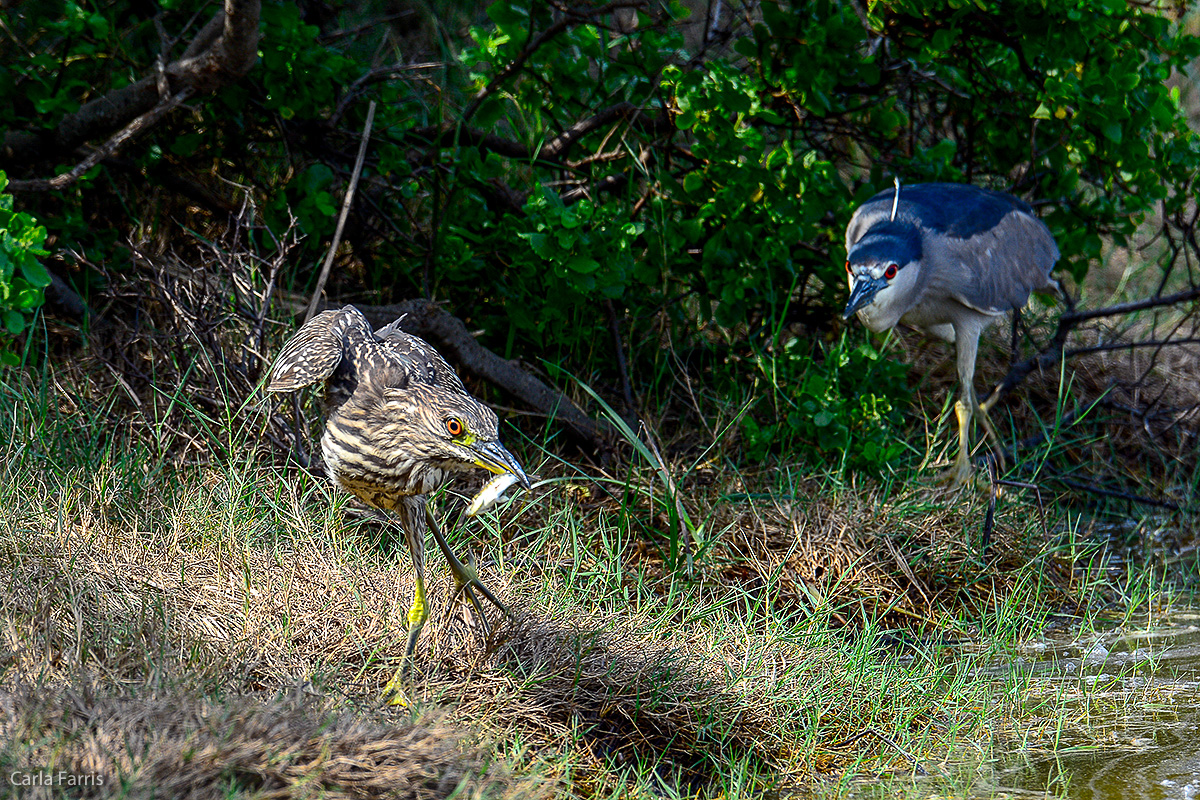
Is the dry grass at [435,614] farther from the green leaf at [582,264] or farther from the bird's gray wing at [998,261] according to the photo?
the bird's gray wing at [998,261]

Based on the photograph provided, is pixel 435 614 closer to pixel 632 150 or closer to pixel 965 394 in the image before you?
pixel 632 150

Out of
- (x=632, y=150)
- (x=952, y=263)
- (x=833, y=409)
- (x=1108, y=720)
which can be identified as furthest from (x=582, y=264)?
(x=1108, y=720)

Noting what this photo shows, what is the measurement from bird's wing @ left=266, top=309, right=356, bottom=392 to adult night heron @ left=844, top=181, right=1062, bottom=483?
2198 millimetres

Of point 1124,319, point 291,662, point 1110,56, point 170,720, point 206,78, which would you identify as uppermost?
point 1110,56

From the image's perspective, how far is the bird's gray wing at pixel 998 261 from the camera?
488 cm

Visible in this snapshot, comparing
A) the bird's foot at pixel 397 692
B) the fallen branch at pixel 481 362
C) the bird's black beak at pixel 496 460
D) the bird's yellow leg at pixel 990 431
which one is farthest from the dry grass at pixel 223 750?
the bird's yellow leg at pixel 990 431

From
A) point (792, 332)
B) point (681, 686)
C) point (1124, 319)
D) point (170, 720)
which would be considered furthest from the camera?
point (1124, 319)

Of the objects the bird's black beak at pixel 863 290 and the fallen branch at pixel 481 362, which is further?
the bird's black beak at pixel 863 290

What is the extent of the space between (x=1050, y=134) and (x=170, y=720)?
450cm

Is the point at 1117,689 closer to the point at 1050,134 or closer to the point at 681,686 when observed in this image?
the point at 681,686

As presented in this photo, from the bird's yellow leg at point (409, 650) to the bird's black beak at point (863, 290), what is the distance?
2.22 metres

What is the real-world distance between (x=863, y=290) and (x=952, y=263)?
649mm

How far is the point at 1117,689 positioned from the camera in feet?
12.0

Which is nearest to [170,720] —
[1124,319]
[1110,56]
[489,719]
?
[489,719]
